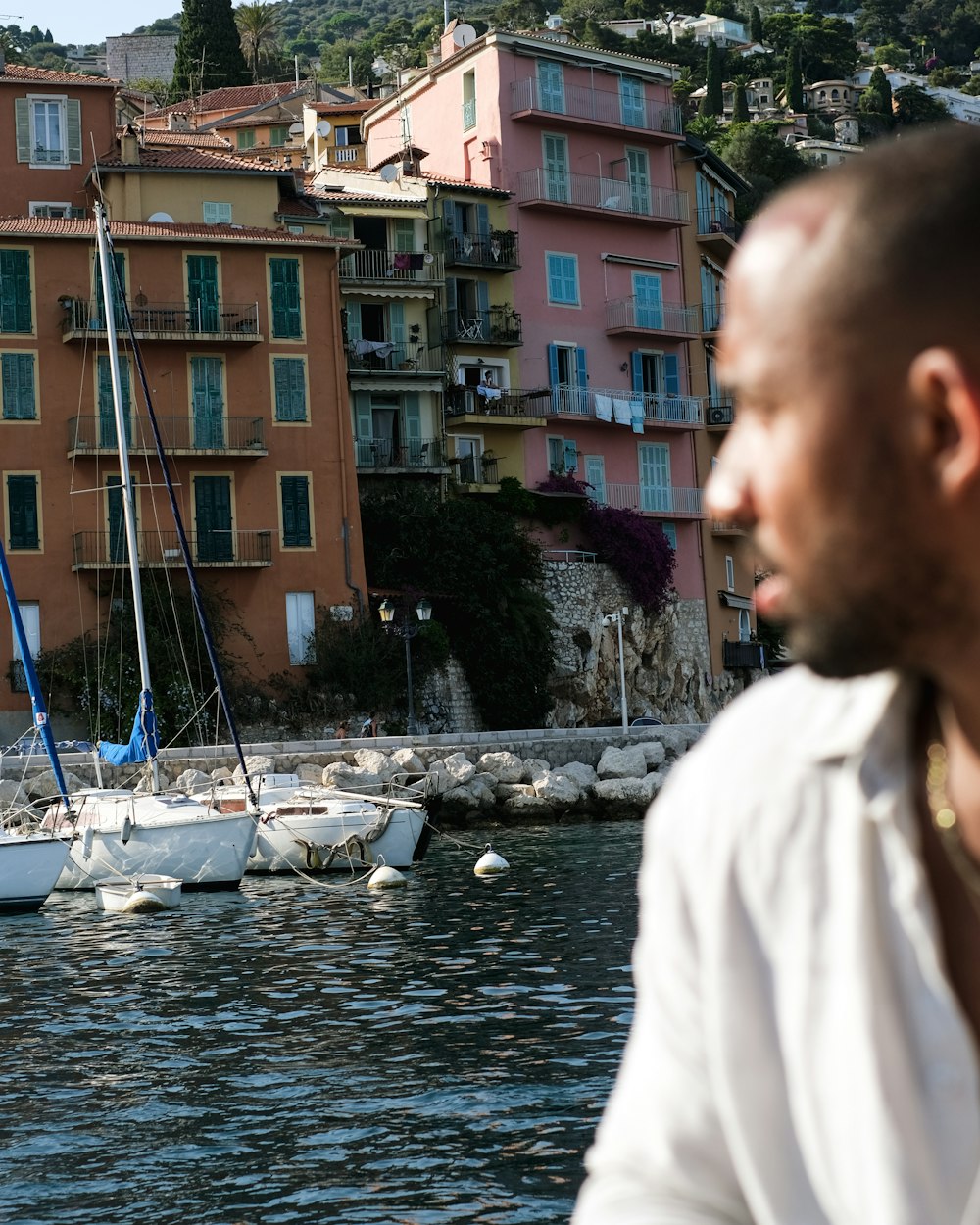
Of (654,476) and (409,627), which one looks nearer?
(409,627)

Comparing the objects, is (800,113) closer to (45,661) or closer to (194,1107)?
(45,661)

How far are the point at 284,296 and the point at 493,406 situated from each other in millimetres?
6644

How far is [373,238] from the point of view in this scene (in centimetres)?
4438

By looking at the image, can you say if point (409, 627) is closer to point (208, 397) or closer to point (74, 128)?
point (208, 397)

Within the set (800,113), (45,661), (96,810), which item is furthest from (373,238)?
(800,113)

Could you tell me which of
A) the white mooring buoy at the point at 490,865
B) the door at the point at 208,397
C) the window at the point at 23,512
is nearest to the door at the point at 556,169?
the door at the point at 208,397

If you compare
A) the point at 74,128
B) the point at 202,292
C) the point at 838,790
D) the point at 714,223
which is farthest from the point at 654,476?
the point at 838,790

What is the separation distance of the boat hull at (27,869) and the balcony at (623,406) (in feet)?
83.4

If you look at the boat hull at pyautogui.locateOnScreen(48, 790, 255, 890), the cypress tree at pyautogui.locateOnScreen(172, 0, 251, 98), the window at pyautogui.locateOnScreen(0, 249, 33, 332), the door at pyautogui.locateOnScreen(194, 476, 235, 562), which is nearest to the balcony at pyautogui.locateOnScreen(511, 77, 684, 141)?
the door at pyautogui.locateOnScreen(194, 476, 235, 562)

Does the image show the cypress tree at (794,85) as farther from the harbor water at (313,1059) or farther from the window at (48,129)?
the harbor water at (313,1059)

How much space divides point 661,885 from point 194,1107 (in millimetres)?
9485

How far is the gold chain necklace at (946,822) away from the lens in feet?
4.07

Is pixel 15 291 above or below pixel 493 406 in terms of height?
above

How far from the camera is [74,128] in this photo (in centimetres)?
4091
